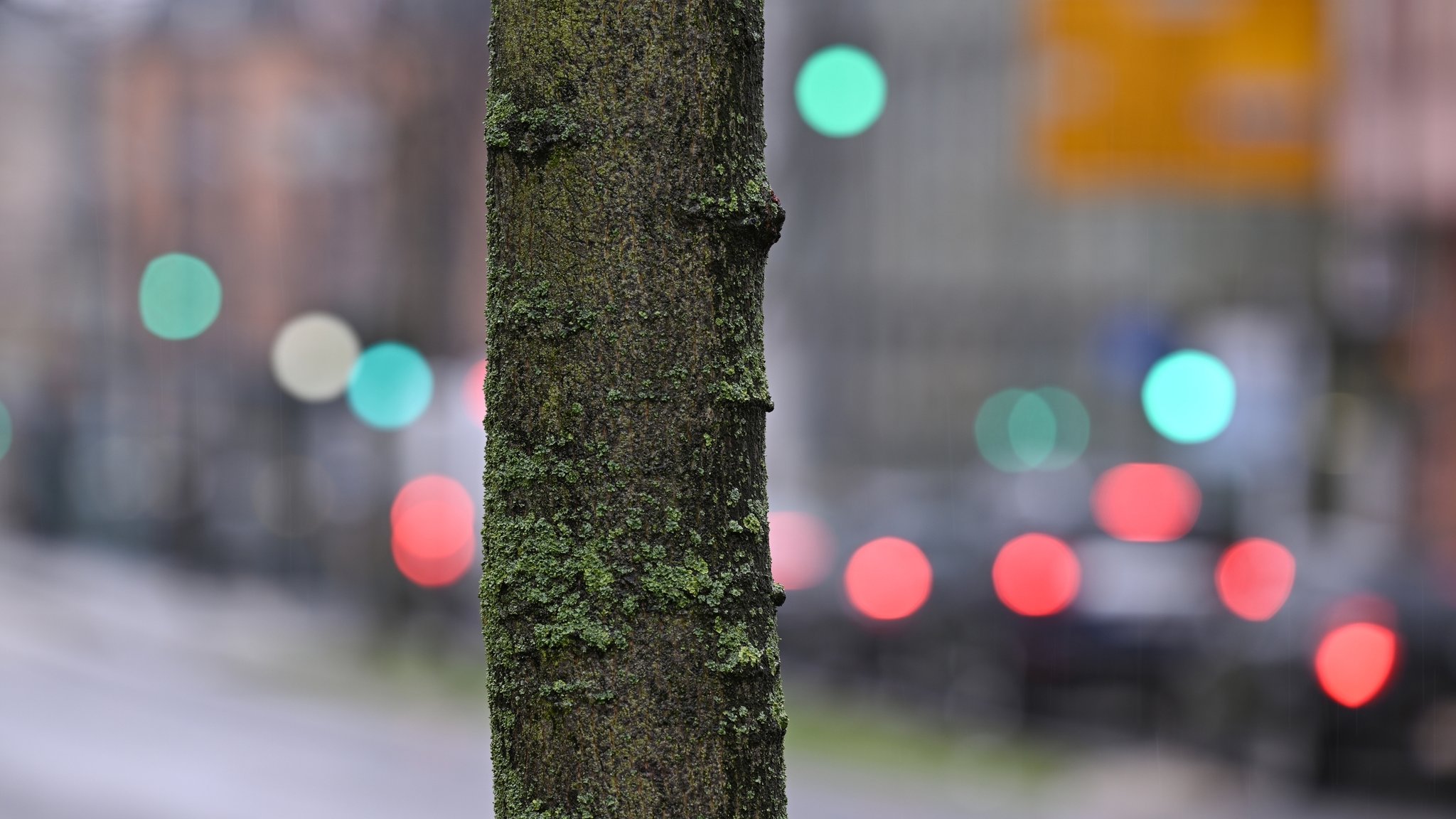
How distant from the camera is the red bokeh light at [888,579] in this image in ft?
53.5

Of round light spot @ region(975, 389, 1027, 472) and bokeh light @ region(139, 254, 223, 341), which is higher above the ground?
bokeh light @ region(139, 254, 223, 341)

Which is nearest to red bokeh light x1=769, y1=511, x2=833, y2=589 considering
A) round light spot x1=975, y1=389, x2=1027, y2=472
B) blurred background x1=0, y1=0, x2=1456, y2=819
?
blurred background x1=0, y1=0, x2=1456, y2=819

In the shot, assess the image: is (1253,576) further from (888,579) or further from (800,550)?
(800,550)

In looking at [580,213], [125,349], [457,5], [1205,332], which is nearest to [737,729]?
[580,213]

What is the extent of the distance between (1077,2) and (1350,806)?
20.4 feet

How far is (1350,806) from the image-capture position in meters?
10.9

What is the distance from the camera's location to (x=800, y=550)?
58.2 ft

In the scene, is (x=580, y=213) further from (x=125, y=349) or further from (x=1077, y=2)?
(x=125, y=349)

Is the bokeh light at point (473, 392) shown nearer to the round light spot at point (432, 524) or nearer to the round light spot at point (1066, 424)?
the round light spot at point (432, 524)

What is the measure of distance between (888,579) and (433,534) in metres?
5.76

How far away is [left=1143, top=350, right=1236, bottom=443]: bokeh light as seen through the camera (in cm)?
1502

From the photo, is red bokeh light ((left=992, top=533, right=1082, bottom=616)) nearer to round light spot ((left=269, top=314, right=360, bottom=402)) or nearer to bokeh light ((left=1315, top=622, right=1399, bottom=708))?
bokeh light ((left=1315, top=622, right=1399, bottom=708))

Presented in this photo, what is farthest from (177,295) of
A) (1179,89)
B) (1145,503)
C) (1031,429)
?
(1031,429)

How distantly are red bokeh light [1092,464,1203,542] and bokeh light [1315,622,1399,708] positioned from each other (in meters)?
2.88
